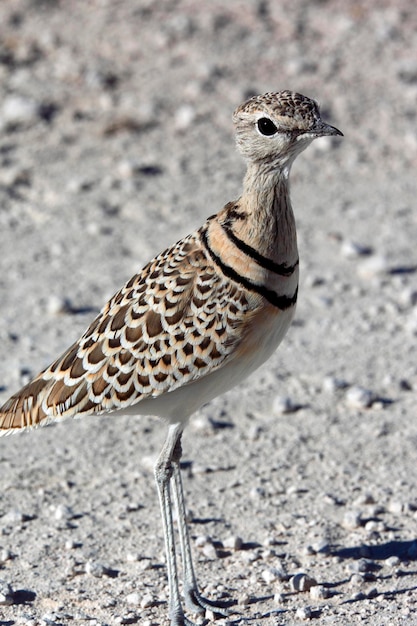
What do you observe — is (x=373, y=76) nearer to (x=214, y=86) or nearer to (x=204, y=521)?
(x=214, y=86)

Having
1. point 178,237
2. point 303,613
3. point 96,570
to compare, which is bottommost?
point 303,613

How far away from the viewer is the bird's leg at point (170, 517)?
4000 millimetres

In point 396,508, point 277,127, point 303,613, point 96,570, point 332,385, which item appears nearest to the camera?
point 277,127

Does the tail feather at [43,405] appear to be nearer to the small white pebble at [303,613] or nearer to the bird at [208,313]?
the bird at [208,313]

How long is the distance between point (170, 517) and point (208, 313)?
0.74 metres

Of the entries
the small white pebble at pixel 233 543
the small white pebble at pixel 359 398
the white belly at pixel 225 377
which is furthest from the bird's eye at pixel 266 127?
the small white pebble at pixel 359 398

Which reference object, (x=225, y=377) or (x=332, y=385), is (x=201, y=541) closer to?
(x=225, y=377)

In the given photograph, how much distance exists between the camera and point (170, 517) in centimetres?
411

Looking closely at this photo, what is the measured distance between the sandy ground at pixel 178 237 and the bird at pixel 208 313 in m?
0.47

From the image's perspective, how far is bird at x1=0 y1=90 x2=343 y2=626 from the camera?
3.95 meters

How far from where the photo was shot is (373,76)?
866 centimetres

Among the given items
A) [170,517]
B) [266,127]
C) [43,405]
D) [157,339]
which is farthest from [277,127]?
[170,517]

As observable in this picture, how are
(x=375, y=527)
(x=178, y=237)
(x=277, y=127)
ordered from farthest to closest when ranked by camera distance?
1. (x=178, y=237)
2. (x=375, y=527)
3. (x=277, y=127)

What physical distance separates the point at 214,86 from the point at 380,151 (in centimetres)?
A: 134
